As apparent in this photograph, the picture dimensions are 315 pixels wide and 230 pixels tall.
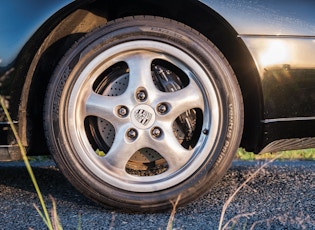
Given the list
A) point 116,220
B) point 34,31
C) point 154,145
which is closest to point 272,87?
point 154,145

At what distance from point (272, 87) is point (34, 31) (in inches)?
43.8

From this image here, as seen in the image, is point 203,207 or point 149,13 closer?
point 203,207

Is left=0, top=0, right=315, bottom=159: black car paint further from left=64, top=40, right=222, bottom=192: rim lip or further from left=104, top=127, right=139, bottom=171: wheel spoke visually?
left=104, top=127, right=139, bottom=171: wheel spoke

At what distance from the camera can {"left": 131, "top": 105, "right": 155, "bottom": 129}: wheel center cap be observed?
109 inches

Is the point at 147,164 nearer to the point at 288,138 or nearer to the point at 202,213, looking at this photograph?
the point at 202,213

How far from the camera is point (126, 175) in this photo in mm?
2795

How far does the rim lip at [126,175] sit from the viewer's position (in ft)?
9.01

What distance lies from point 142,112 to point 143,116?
0.06 feet

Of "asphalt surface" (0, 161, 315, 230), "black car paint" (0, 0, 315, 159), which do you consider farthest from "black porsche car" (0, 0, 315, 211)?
"asphalt surface" (0, 161, 315, 230)

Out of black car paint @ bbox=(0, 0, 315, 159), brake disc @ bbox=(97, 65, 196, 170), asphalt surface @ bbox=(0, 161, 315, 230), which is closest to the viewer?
asphalt surface @ bbox=(0, 161, 315, 230)

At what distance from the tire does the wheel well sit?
0.32 feet

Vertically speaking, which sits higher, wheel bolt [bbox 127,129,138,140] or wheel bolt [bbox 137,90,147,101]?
wheel bolt [bbox 137,90,147,101]

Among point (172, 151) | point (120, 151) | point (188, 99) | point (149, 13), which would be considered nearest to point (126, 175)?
point (120, 151)

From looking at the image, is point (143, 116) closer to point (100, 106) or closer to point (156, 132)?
point (156, 132)
